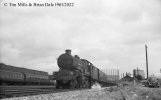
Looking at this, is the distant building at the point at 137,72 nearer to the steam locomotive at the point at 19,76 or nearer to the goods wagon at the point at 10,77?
the steam locomotive at the point at 19,76

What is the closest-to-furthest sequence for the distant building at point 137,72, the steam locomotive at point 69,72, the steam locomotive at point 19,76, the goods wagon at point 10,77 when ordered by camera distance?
the steam locomotive at point 69,72 < the goods wagon at point 10,77 < the steam locomotive at point 19,76 < the distant building at point 137,72

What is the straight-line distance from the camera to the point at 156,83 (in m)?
29.1

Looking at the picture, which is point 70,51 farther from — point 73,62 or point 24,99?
point 24,99

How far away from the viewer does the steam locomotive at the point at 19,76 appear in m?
23.1

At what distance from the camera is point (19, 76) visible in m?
26.2

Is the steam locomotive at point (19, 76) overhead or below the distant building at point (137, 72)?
below

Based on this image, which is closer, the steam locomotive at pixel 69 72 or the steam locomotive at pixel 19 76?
the steam locomotive at pixel 69 72

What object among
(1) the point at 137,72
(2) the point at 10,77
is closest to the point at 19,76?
(2) the point at 10,77

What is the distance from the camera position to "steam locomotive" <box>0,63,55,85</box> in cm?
2306

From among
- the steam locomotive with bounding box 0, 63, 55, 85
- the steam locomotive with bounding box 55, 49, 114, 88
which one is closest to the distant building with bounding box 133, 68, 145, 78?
the steam locomotive with bounding box 0, 63, 55, 85

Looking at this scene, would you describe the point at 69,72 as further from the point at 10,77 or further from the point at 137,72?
the point at 137,72

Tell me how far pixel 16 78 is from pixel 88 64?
8.23 metres

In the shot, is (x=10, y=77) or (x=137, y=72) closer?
(x=10, y=77)

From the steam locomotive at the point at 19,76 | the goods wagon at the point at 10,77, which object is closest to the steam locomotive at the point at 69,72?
the steam locomotive at the point at 19,76
